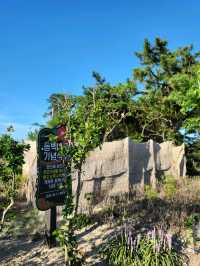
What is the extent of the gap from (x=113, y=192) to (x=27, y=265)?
5.14 metres

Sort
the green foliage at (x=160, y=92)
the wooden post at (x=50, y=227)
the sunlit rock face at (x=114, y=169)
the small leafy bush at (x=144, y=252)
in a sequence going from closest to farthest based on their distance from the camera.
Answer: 1. the small leafy bush at (x=144, y=252)
2. the wooden post at (x=50, y=227)
3. the sunlit rock face at (x=114, y=169)
4. the green foliage at (x=160, y=92)

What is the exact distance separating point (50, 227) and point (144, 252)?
1825 millimetres

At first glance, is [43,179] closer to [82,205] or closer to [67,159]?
[67,159]

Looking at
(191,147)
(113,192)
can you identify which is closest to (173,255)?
(113,192)

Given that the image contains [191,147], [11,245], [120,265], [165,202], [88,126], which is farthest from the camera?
[191,147]

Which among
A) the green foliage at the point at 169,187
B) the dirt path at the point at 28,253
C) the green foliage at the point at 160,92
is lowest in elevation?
the dirt path at the point at 28,253

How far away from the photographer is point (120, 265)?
5.19 metres

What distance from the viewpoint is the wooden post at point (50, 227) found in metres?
6.19

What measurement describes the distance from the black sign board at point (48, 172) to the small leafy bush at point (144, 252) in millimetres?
1159

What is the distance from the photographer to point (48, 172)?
5.85 metres

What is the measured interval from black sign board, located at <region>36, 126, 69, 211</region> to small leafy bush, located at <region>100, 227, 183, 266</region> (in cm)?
116

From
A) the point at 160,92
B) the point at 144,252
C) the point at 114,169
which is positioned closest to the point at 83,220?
the point at 144,252

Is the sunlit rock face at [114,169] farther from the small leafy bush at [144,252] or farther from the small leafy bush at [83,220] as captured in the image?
the small leafy bush at [144,252]

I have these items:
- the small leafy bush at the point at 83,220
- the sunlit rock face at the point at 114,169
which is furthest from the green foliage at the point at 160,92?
the small leafy bush at the point at 83,220
